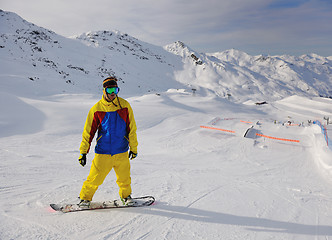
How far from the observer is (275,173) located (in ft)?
18.9

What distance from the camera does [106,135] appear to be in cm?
309

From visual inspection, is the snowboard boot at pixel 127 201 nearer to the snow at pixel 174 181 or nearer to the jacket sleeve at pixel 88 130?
the snow at pixel 174 181

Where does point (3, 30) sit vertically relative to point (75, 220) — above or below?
above

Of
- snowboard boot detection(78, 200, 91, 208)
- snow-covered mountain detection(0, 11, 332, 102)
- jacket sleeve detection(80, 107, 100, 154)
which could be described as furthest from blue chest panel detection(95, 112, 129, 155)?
snow-covered mountain detection(0, 11, 332, 102)

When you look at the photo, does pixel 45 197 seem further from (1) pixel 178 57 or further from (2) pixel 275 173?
(1) pixel 178 57

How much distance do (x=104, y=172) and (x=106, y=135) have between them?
0.54 m

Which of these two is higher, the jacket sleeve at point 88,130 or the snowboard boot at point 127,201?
the jacket sleeve at point 88,130

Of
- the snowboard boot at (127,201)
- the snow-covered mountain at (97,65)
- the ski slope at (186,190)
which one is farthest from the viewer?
the snow-covered mountain at (97,65)

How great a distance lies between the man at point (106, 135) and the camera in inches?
120

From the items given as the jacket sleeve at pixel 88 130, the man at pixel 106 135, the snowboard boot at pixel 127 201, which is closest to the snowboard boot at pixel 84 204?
the man at pixel 106 135

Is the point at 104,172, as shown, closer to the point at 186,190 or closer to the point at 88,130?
the point at 88,130

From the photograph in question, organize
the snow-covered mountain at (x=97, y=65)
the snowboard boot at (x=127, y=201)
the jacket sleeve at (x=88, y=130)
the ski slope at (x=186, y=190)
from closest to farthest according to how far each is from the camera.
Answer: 1. the ski slope at (x=186, y=190)
2. the jacket sleeve at (x=88, y=130)
3. the snowboard boot at (x=127, y=201)
4. the snow-covered mountain at (x=97, y=65)

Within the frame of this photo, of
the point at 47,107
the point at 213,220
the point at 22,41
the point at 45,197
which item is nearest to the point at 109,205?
the point at 45,197

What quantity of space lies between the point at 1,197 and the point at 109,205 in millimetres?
1706
